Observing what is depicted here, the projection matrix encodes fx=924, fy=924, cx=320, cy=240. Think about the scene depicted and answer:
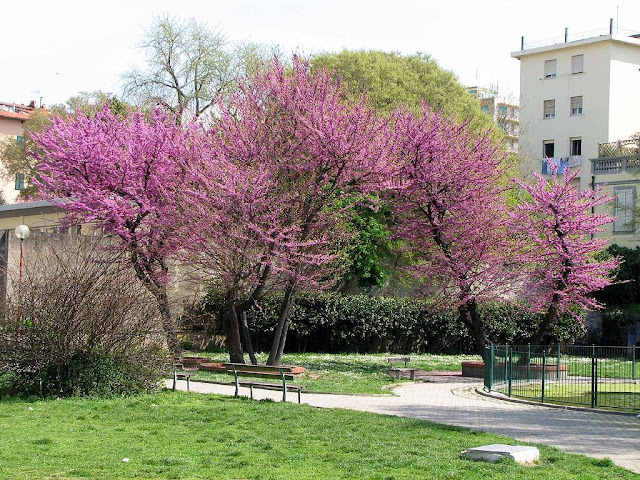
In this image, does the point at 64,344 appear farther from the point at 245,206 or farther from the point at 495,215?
the point at 495,215

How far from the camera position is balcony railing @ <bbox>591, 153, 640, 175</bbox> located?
171 feet

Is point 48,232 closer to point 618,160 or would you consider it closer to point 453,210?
point 453,210

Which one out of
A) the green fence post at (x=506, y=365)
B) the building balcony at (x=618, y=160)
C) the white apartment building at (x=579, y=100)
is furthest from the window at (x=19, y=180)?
the green fence post at (x=506, y=365)

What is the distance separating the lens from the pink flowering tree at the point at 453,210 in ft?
91.0

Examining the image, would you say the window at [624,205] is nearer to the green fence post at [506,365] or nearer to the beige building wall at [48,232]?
the beige building wall at [48,232]

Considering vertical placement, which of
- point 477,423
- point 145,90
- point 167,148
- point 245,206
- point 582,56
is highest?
point 582,56

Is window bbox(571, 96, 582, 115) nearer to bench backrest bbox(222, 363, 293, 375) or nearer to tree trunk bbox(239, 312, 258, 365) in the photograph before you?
tree trunk bbox(239, 312, 258, 365)

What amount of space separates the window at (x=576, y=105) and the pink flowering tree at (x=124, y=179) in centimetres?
4606

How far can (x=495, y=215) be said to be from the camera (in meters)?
28.6

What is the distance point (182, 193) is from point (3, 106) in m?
72.5

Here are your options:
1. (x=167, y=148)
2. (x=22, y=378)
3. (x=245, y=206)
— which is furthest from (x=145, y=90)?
(x=22, y=378)

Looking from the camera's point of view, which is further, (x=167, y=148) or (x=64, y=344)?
(x=167, y=148)

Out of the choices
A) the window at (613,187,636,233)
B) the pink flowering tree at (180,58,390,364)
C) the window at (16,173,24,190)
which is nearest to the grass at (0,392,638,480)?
the pink flowering tree at (180,58,390,364)

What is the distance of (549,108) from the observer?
6938cm
